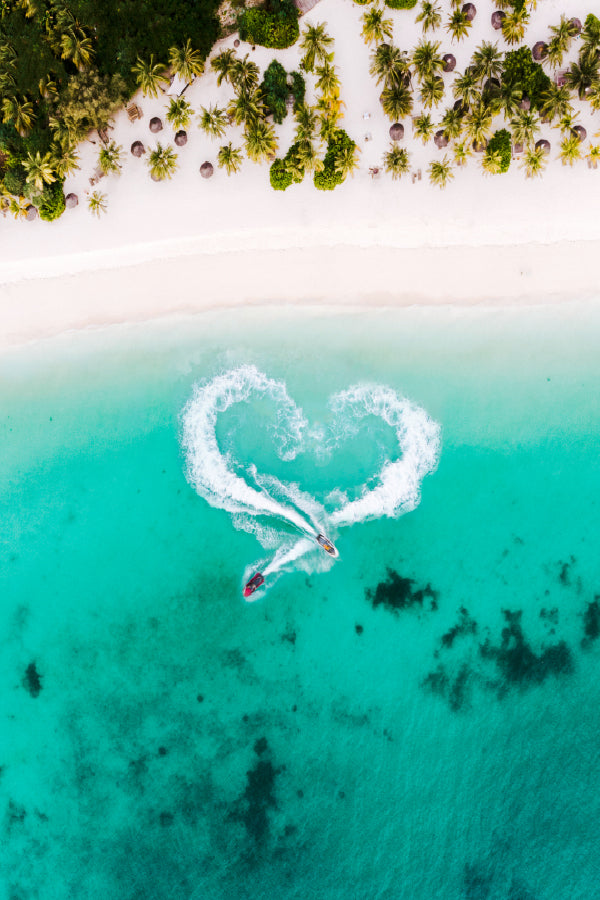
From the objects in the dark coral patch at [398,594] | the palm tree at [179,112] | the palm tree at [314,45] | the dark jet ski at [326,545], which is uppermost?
the palm tree at [314,45]

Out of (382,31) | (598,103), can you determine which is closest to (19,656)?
(382,31)

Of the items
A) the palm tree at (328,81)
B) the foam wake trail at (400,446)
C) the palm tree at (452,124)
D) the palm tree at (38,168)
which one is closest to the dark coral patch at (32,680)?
the foam wake trail at (400,446)

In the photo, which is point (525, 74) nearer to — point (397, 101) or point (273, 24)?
point (397, 101)

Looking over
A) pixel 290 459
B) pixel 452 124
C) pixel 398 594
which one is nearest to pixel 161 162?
pixel 452 124

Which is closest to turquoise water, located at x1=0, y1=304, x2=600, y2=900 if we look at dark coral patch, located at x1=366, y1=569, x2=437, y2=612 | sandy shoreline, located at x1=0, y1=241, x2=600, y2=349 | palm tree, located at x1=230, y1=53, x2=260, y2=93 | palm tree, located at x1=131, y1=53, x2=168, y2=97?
dark coral patch, located at x1=366, y1=569, x2=437, y2=612

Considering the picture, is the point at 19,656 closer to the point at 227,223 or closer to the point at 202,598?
the point at 202,598

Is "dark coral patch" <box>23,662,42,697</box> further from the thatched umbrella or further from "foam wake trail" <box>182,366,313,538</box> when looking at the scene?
the thatched umbrella

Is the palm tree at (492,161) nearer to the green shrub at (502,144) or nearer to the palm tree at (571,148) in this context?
the green shrub at (502,144)
